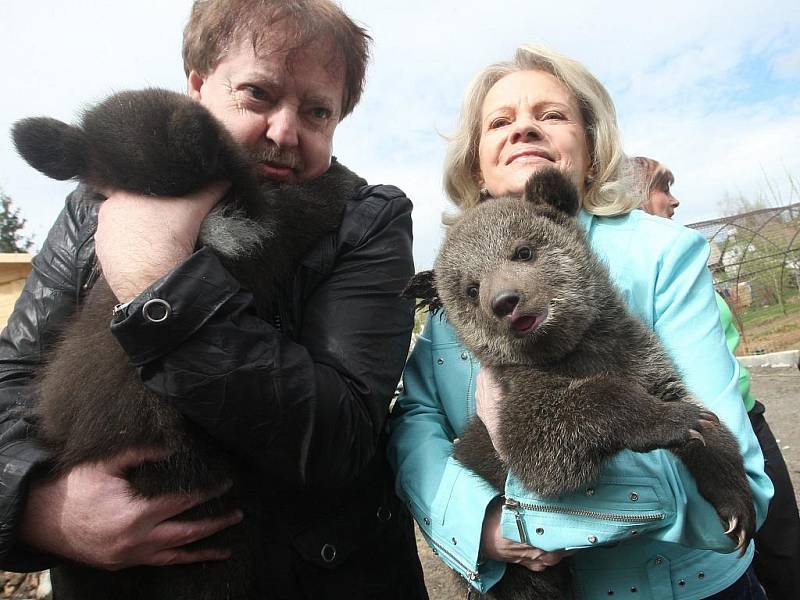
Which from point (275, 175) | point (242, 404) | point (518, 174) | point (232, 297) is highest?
point (518, 174)

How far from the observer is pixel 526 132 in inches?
116

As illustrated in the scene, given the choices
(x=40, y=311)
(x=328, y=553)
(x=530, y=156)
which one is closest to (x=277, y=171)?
(x=40, y=311)

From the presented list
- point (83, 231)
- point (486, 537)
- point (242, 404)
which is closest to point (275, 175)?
point (83, 231)

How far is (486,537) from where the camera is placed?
222 centimetres

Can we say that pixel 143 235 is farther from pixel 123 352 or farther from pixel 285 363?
pixel 285 363

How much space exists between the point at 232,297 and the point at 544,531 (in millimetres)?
1483

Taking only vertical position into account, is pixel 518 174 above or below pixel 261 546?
above

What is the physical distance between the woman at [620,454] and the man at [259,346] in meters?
0.35

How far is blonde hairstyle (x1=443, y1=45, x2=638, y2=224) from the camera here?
293cm

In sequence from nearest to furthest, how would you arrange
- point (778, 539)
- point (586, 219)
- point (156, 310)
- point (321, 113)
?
point (156, 310) < point (321, 113) < point (586, 219) < point (778, 539)

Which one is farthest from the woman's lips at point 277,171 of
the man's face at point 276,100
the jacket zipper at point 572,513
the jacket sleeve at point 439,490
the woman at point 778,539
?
the woman at point 778,539

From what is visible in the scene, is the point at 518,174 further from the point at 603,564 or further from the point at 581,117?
the point at 603,564

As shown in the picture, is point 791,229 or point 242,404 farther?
point 791,229

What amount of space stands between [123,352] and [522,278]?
66.8 inches
